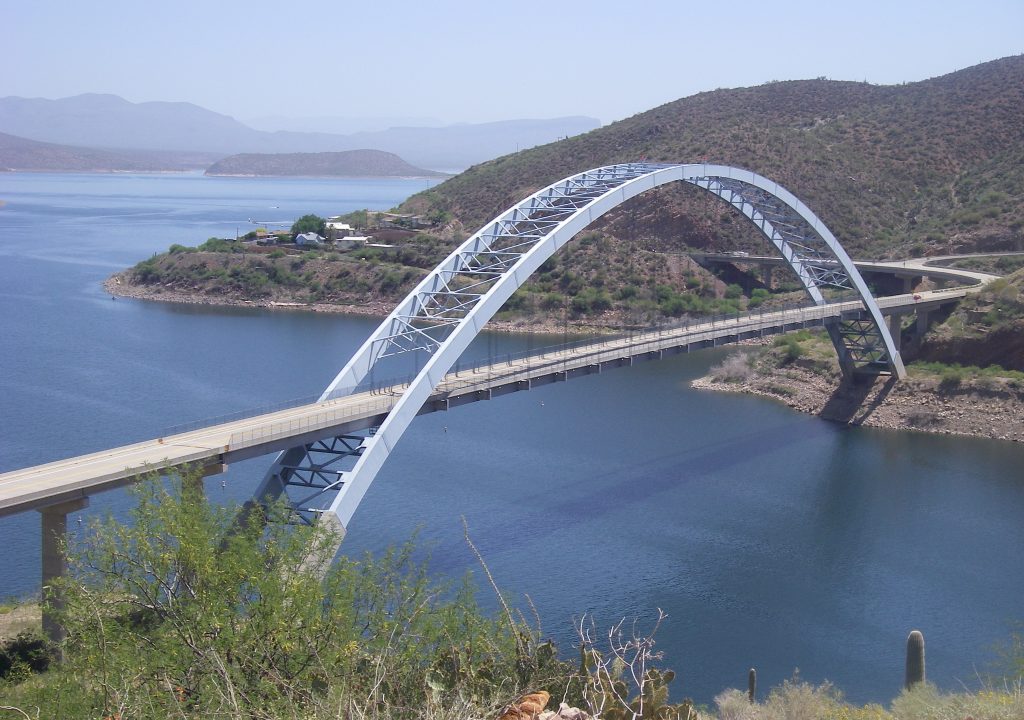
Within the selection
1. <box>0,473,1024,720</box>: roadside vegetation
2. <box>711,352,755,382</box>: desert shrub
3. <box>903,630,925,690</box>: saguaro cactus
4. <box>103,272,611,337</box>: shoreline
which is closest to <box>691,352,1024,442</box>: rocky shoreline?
<box>711,352,755,382</box>: desert shrub

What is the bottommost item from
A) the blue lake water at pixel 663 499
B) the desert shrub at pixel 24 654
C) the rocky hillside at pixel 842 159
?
the blue lake water at pixel 663 499

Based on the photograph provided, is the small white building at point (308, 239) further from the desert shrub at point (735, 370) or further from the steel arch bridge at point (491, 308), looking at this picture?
the desert shrub at point (735, 370)

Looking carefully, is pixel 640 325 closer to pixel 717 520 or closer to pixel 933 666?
pixel 717 520

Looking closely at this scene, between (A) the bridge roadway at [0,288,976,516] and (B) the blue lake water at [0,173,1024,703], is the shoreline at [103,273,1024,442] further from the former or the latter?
(A) the bridge roadway at [0,288,976,516]

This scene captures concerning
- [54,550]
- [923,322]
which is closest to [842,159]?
[923,322]

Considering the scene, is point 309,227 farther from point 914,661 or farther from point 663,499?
point 914,661

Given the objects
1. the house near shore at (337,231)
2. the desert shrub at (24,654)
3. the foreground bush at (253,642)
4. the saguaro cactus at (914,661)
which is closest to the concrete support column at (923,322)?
the saguaro cactus at (914,661)
